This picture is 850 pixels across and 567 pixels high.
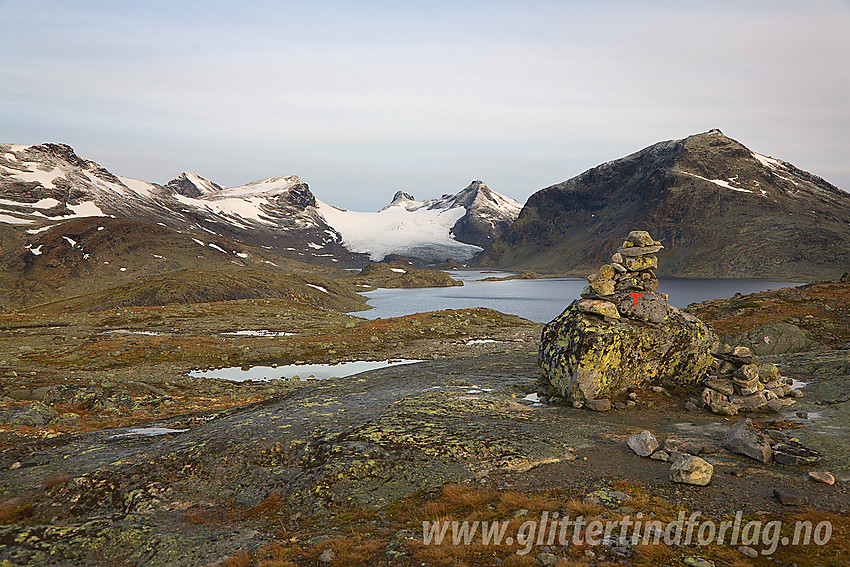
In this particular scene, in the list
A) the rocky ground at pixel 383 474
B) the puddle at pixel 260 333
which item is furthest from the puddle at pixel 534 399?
the puddle at pixel 260 333

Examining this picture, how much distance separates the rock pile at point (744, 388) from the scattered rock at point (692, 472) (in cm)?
794

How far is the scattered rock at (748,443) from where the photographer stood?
14.0m

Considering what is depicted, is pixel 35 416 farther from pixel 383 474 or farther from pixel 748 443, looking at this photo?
pixel 748 443

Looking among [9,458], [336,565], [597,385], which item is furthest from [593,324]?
[9,458]

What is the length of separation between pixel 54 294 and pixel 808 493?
255 meters

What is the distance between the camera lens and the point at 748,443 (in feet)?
47.3

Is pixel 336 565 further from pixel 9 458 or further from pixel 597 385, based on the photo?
pixel 9 458

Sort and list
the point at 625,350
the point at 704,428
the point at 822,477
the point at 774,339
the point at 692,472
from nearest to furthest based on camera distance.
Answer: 1. the point at 822,477
2. the point at 692,472
3. the point at 704,428
4. the point at 625,350
5. the point at 774,339

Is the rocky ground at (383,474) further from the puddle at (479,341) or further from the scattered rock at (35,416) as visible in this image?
the puddle at (479,341)

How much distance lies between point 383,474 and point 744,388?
16.2 metres

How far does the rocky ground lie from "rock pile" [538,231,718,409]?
1138mm

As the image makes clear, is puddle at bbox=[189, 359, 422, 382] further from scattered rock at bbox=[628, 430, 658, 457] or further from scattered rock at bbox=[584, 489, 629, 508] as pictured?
scattered rock at bbox=[584, 489, 629, 508]

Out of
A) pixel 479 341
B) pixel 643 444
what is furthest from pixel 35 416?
→ pixel 479 341

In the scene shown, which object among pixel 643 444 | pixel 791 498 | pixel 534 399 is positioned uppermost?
pixel 791 498
